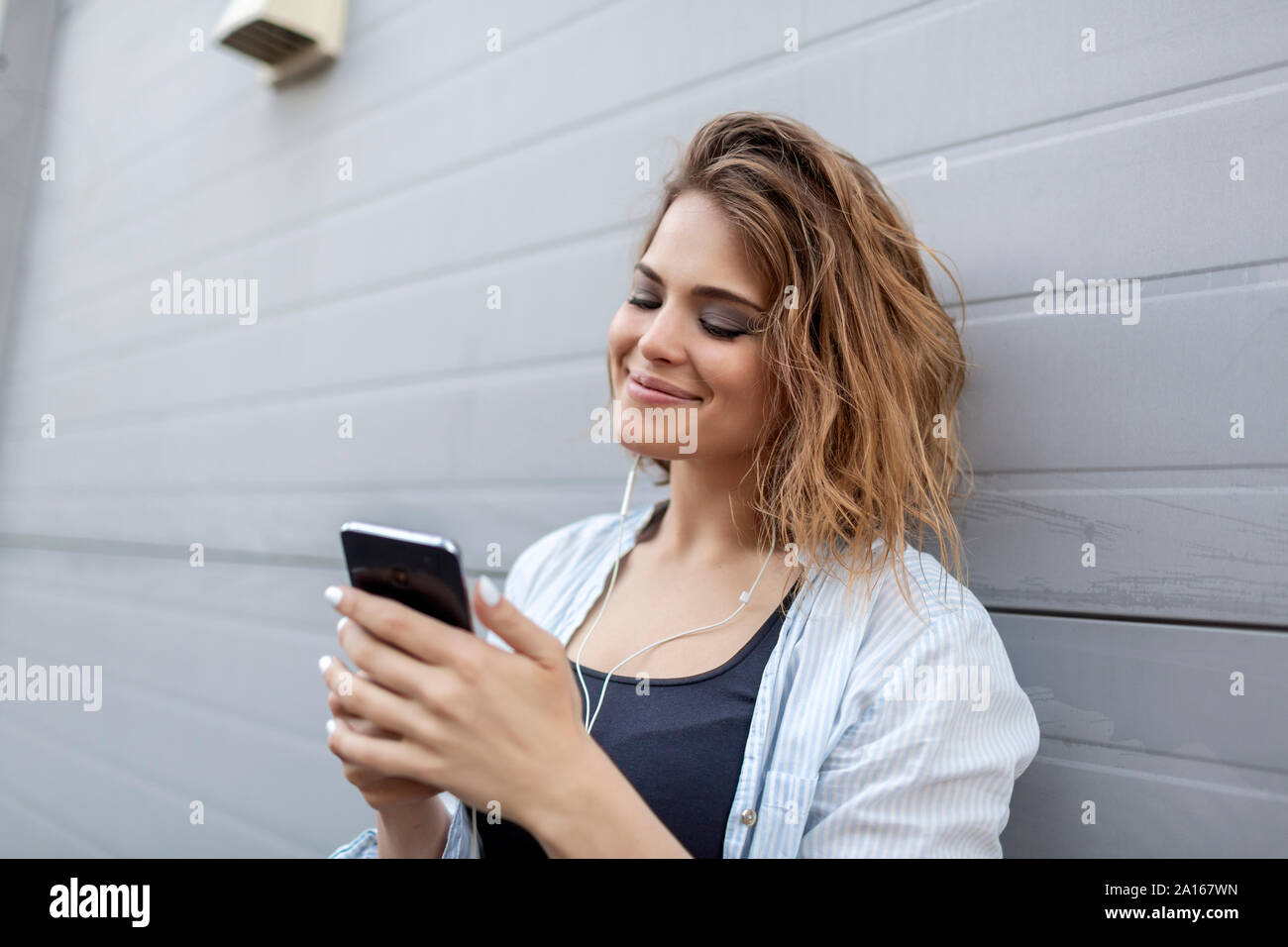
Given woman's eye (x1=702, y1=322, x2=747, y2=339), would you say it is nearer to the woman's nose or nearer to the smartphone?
the woman's nose

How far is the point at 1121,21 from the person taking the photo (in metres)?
1.45

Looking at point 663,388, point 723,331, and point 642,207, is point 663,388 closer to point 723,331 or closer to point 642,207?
point 723,331

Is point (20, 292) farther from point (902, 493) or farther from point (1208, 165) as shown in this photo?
point (1208, 165)

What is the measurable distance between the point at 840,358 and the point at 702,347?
217 millimetres

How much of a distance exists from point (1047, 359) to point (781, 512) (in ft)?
1.71

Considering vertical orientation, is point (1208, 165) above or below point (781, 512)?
above

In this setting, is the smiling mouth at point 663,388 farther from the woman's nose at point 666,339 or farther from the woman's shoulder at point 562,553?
the woman's shoulder at point 562,553

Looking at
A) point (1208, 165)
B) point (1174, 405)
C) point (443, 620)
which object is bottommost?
point (443, 620)

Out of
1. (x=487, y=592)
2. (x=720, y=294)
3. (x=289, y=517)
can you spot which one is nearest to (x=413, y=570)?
(x=487, y=592)

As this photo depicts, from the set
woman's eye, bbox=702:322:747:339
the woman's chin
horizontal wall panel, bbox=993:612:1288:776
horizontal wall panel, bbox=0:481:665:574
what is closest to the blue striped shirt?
horizontal wall panel, bbox=993:612:1288:776

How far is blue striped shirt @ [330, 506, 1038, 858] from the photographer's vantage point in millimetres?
1139

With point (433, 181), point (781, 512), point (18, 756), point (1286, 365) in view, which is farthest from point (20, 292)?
point (1286, 365)

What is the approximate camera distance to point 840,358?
4.67ft

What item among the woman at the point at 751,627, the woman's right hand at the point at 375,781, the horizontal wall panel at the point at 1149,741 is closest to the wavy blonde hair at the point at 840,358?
the woman at the point at 751,627
